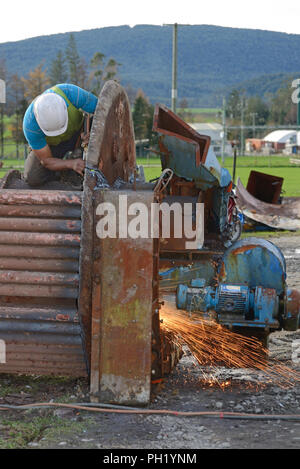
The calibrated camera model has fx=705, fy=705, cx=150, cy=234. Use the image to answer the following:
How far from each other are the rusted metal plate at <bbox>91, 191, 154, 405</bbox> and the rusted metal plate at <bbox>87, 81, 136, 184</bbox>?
0.41m

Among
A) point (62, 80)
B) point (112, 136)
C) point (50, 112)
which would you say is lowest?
point (112, 136)

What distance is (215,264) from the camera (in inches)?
221

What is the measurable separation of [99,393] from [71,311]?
546mm

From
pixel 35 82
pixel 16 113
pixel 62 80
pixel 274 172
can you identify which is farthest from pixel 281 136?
pixel 274 172

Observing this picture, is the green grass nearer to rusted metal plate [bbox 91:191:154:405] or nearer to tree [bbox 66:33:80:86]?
rusted metal plate [bbox 91:191:154:405]

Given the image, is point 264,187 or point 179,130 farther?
point 264,187

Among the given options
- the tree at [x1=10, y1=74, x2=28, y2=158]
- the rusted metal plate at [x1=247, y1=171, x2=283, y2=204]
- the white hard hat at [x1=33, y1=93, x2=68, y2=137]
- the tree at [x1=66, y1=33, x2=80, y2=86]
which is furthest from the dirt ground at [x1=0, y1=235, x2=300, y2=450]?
the tree at [x1=66, y1=33, x2=80, y2=86]

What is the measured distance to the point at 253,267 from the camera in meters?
5.14

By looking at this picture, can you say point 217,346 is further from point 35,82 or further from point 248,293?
point 35,82

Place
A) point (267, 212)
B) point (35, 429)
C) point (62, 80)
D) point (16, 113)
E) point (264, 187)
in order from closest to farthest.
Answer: point (35, 429)
point (267, 212)
point (264, 187)
point (16, 113)
point (62, 80)

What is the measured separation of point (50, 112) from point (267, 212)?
10.3 m

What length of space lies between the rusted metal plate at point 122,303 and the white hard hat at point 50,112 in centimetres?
125

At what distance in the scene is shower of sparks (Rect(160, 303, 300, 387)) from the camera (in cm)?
525
